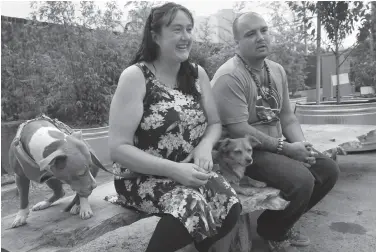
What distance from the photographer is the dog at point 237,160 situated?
2.26m

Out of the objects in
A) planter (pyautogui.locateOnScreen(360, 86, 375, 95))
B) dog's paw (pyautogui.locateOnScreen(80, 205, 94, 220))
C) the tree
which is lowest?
dog's paw (pyautogui.locateOnScreen(80, 205, 94, 220))

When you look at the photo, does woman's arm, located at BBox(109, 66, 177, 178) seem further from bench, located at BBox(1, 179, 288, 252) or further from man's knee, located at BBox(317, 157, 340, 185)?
man's knee, located at BBox(317, 157, 340, 185)

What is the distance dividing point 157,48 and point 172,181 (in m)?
0.79

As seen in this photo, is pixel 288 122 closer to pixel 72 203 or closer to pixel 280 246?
pixel 280 246

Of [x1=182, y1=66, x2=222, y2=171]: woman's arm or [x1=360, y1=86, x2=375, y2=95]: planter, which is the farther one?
[x1=360, y1=86, x2=375, y2=95]: planter

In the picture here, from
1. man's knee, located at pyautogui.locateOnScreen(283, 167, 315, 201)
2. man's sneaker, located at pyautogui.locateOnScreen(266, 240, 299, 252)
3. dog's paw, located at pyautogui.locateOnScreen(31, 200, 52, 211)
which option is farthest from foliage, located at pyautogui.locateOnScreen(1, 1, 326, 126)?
man's knee, located at pyautogui.locateOnScreen(283, 167, 315, 201)

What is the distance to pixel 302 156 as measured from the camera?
2.42m

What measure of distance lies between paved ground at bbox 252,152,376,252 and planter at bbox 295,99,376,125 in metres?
1.27

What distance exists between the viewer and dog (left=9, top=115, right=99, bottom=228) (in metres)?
1.88

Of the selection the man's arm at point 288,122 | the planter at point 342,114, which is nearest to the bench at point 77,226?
the man's arm at point 288,122

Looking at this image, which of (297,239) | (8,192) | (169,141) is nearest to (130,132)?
(169,141)

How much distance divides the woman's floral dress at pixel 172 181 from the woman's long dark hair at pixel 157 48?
2.7 inches

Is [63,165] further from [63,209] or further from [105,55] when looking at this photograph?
[105,55]

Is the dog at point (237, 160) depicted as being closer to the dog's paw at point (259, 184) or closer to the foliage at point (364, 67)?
the dog's paw at point (259, 184)
